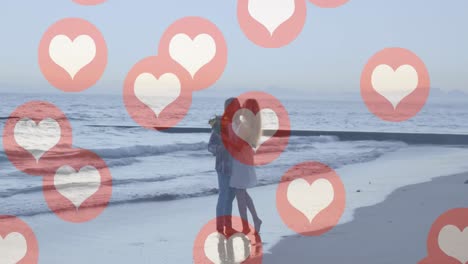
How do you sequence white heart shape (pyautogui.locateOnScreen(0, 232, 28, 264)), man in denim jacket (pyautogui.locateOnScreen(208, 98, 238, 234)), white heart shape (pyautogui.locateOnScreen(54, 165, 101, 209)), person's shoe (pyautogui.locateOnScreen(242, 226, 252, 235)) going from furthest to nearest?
white heart shape (pyautogui.locateOnScreen(54, 165, 101, 209)), person's shoe (pyautogui.locateOnScreen(242, 226, 252, 235)), man in denim jacket (pyautogui.locateOnScreen(208, 98, 238, 234)), white heart shape (pyautogui.locateOnScreen(0, 232, 28, 264))

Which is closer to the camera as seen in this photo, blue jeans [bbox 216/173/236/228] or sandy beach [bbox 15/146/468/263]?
sandy beach [bbox 15/146/468/263]

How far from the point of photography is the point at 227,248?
6656 mm

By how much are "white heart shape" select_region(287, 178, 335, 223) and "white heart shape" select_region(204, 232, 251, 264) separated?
164 centimetres

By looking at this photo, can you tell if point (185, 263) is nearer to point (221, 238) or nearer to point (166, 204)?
point (221, 238)

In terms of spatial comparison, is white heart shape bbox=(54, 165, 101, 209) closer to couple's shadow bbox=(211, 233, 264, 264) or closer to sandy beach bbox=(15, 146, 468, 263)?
sandy beach bbox=(15, 146, 468, 263)

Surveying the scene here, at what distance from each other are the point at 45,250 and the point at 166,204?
3.50 m

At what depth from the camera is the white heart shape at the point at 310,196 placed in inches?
Result: 366

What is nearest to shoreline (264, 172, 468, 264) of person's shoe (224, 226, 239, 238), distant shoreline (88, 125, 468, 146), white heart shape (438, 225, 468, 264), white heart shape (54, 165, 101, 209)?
white heart shape (438, 225, 468, 264)

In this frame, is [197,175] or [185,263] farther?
[197,175]

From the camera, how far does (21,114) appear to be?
4541cm

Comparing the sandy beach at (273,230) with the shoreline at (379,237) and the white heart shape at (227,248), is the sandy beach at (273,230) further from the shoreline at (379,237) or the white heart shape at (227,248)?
the white heart shape at (227,248)

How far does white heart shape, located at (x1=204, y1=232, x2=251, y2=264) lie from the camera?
622 centimetres

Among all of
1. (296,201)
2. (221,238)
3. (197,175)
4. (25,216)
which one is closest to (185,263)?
(221,238)

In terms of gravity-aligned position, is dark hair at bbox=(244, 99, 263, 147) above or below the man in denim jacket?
above
